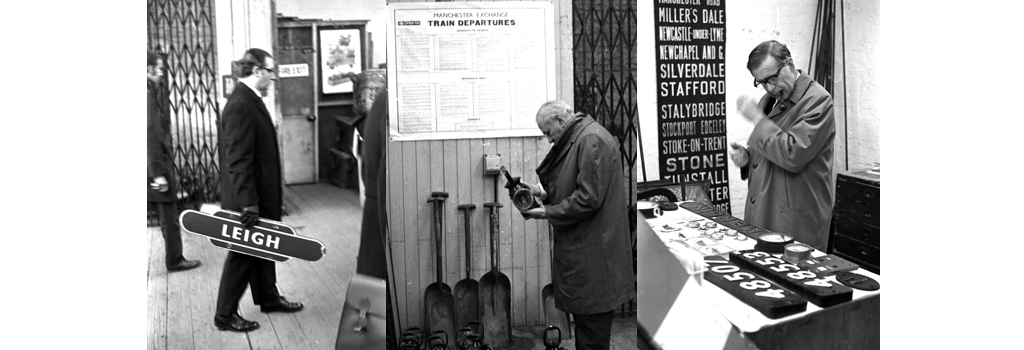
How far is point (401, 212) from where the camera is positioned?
331 cm

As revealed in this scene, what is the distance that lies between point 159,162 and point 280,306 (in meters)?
0.58

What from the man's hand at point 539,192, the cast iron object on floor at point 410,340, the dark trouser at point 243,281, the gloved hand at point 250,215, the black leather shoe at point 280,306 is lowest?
the cast iron object on floor at point 410,340

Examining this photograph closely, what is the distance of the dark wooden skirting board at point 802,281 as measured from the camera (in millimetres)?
2100

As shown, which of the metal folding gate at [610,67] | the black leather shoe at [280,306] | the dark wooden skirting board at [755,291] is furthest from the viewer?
the black leather shoe at [280,306]

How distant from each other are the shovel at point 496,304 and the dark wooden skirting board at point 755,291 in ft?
3.72

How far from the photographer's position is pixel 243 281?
2.66 metres

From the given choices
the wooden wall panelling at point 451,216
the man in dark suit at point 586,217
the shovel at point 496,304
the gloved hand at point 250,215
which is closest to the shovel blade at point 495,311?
the shovel at point 496,304

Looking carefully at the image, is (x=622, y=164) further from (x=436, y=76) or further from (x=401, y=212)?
(x=401, y=212)

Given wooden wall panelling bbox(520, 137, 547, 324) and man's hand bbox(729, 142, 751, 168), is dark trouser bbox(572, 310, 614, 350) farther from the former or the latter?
man's hand bbox(729, 142, 751, 168)

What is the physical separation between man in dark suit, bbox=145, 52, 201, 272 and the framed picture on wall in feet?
1.66

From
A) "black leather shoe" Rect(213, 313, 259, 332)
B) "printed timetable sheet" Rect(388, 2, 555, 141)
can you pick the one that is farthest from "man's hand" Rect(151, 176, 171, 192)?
"printed timetable sheet" Rect(388, 2, 555, 141)

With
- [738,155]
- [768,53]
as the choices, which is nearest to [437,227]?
[738,155]

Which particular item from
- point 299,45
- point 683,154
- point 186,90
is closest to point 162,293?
point 186,90

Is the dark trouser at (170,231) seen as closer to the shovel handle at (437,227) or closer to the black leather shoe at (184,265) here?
the black leather shoe at (184,265)
